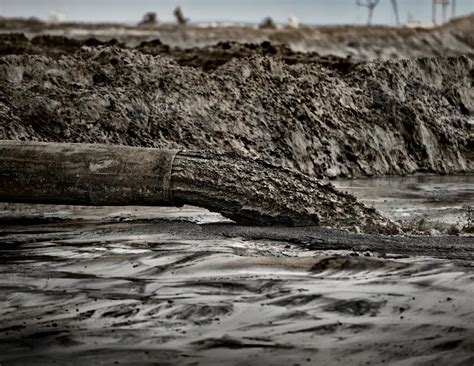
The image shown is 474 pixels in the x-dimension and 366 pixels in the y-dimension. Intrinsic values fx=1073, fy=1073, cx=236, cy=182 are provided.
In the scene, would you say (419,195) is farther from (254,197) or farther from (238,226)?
(238,226)

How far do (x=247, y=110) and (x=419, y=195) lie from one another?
147 inches

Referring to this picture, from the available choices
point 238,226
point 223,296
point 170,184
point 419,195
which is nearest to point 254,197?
point 238,226

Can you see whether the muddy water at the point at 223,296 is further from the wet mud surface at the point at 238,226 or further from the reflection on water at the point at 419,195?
the reflection on water at the point at 419,195

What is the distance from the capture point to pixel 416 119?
1773cm

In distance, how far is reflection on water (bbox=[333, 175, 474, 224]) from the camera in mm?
11789

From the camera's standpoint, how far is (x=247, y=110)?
16.4 m

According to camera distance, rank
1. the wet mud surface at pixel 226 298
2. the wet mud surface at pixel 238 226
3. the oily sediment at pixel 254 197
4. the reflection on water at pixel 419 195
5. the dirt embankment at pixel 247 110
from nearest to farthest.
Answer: the wet mud surface at pixel 226 298, the wet mud surface at pixel 238 226, the oily sediment at pixel 254 197, the reflection on water at pixel 419 195, the dirt embankment at pixel 247 110

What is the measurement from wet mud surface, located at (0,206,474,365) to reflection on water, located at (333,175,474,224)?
204 cm

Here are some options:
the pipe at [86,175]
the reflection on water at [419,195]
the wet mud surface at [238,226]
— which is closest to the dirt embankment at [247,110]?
the wet mud surface at [238,226]

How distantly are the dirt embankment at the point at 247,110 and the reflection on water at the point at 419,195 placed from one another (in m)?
0.96

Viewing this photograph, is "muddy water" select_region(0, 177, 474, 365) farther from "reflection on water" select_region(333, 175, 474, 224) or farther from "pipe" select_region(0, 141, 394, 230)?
"reflection on water" select_region(333, 175, 474, 224)

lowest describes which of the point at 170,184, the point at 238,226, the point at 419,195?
the point at 419,195

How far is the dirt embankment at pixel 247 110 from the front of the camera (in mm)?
14594

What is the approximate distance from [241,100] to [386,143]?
8.14 ft
